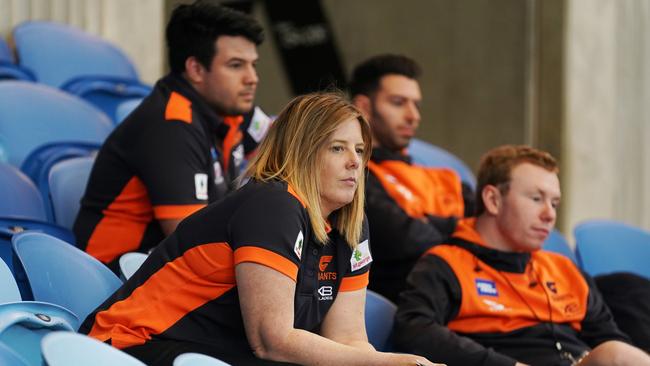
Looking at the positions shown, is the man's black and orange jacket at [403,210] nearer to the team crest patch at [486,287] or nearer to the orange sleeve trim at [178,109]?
the team crest patch at [486,287]

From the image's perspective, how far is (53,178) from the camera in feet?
11.4

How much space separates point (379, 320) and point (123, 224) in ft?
2.71

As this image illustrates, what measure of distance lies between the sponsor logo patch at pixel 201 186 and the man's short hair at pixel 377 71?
1265mm

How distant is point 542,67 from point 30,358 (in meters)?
4.78

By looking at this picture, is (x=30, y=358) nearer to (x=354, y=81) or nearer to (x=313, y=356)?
(x=313, y=356)

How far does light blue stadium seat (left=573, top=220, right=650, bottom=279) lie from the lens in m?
4.29

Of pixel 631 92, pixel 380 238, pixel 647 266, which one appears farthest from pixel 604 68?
pixel 380 238

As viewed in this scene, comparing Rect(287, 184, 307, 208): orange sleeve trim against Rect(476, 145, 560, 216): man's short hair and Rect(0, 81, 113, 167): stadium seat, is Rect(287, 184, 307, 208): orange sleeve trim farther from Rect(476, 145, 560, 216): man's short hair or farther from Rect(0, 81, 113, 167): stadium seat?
Rect(0, 81, 113, 167): stadium seat

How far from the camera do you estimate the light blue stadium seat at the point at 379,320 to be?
3234 millimetres

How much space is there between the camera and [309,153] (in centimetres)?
260

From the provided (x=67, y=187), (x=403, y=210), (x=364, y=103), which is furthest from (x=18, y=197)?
(x=364, y=103)

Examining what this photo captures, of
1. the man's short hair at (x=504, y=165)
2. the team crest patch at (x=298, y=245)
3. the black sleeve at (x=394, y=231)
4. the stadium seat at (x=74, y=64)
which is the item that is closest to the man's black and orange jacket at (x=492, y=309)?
the man's short hair at (x=504, y=165)

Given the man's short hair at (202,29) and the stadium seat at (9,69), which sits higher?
the man's short hair at (202,29)

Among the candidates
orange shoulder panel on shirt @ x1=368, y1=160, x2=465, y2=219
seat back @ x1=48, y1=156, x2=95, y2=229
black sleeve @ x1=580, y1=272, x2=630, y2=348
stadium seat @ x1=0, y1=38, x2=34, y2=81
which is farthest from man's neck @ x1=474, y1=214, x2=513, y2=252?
stadium seat @ x1=0, y1=38, x2=34, y2=81
